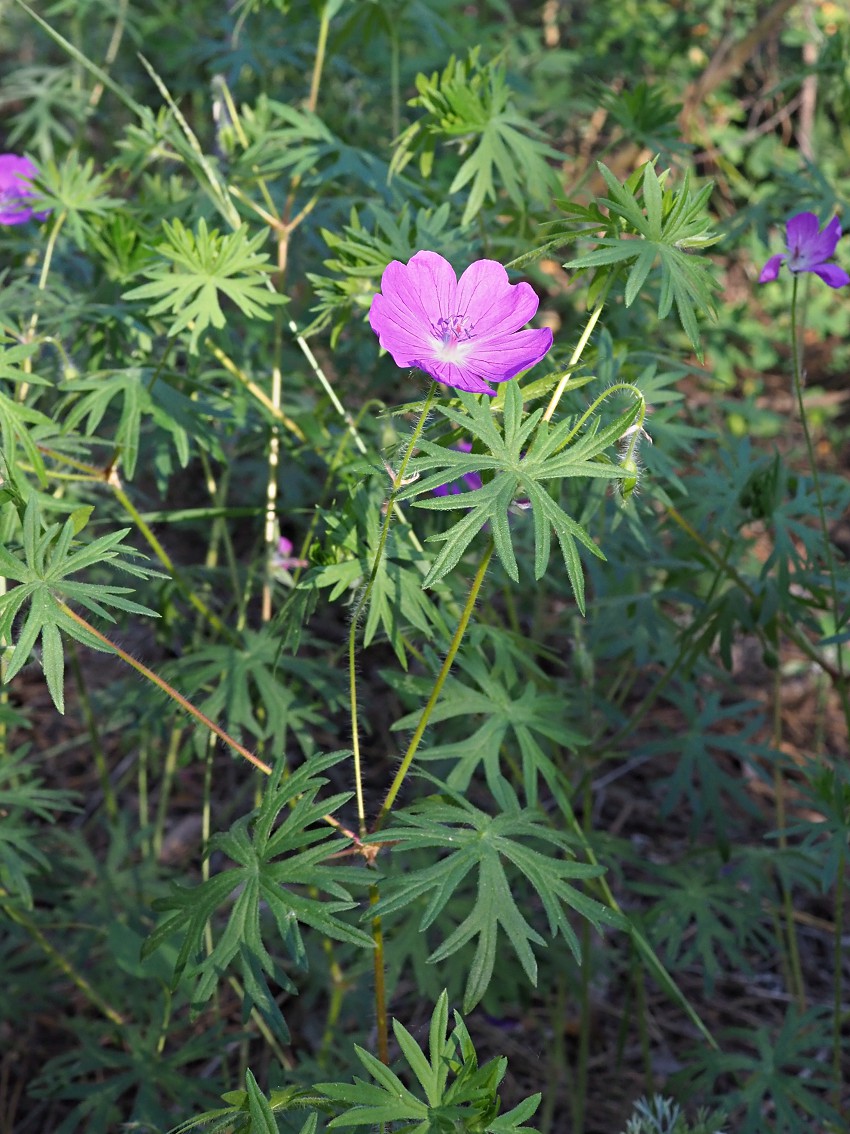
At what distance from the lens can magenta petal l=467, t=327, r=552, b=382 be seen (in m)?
1.43

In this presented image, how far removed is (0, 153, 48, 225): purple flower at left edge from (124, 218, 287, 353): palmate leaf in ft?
1.61

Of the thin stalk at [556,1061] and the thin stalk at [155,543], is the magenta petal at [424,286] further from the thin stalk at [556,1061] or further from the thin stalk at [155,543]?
the thin stalk at [556,1061]

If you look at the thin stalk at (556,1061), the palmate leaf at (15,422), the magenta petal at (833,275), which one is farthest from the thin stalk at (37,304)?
the thin stalk at (556,1061)

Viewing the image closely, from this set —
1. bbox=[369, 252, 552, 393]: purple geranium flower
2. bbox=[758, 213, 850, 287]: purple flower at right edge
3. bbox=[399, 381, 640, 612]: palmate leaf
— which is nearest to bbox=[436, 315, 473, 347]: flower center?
bbox=[369, 252, 552, 393]: purple geranium flower

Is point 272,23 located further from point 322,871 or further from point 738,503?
point 322,871

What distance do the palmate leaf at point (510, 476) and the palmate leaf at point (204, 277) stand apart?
616 mm

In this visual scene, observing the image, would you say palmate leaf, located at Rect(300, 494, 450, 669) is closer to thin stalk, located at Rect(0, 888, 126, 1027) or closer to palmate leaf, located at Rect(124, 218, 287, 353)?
palmate leaf, located at Rect(124, 218, 287, 353)

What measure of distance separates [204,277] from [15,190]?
710 mm

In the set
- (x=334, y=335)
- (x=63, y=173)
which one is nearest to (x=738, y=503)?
(x=334, y=335)

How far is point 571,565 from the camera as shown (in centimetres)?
127

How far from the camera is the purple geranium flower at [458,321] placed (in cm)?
Answer: 140

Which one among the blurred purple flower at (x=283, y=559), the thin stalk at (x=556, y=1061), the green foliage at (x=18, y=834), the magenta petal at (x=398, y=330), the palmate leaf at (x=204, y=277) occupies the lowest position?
the thin stalk at (x=556, y=1061)

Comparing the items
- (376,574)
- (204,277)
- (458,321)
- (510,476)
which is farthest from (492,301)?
(204,277)

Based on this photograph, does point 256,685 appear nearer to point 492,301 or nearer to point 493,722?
point 493,722
